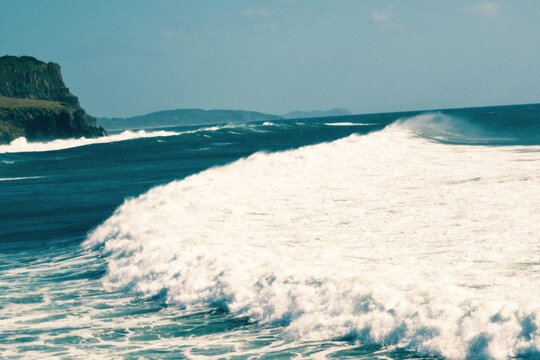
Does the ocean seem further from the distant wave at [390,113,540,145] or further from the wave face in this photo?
the distant wave at [390,113,540,145]

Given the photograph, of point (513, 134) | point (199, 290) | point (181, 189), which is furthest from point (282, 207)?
point (513, 134)

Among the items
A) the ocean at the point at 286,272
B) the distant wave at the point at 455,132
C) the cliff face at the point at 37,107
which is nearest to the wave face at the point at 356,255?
the ocean at the point at 286,272

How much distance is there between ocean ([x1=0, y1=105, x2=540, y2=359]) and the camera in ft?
27.5

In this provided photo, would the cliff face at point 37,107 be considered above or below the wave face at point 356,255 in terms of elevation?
above

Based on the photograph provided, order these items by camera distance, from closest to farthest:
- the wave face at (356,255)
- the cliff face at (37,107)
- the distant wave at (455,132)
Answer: the wave face at (356,255), the distant wave at (455,132), the cliff face at (37,107)

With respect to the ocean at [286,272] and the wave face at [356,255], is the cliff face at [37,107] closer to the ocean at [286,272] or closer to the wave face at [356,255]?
the wave face at [356,255]

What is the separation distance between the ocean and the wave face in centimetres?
3

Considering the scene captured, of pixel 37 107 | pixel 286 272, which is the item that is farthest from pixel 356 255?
pixel 37 107

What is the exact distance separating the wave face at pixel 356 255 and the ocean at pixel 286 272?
3 cm

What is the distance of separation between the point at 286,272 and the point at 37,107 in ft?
387

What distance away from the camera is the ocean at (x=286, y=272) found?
8375 millimetres

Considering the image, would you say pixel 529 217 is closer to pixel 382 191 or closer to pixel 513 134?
pixel 382 191

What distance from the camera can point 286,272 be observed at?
10891 mm

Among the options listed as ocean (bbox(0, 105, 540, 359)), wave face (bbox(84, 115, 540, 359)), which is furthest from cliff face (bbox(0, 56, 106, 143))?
ocean (bbox(0, 105, 540, 359))
